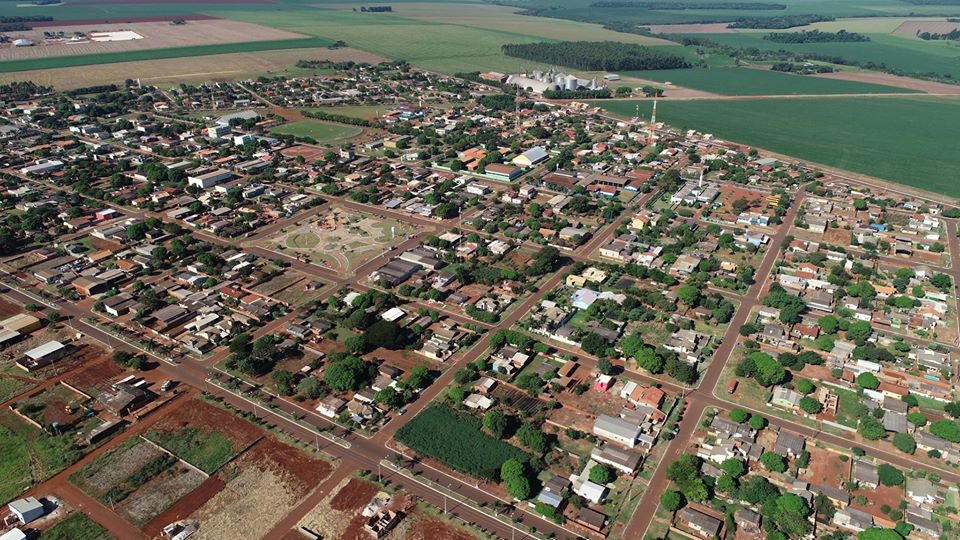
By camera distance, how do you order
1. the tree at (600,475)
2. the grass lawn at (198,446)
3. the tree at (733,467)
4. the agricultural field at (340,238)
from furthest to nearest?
the agricultural field at (340,238) → the grass lawn at (198,446) → the tree at (733,467) → the tree at (600,475)

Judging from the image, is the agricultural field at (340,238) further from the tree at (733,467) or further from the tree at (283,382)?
the tree at (733,467)

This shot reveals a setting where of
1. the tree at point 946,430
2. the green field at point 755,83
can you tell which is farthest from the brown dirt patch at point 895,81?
the tree at point 946,430

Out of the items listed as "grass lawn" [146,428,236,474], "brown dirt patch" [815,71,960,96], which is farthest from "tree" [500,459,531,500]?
"brown dirt patch" [815,71,960,96]

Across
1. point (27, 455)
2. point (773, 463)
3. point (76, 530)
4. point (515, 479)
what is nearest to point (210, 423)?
point (76, 530)

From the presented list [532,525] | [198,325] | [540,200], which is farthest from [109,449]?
[540,200]

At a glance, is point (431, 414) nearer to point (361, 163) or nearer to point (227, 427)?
point (227, 427)

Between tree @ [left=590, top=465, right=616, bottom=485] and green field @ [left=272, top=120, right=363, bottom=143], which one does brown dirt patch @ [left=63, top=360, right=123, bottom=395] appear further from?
green field @ [left=272, top=120, right=363, bottom=143]
